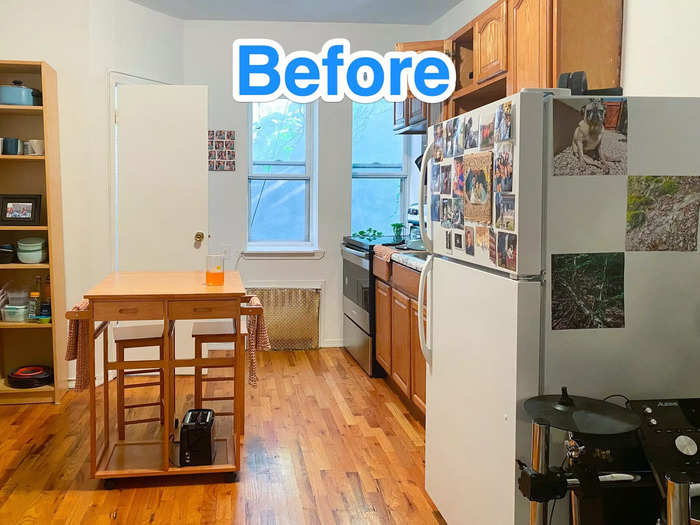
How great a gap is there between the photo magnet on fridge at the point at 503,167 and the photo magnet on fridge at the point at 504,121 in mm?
23

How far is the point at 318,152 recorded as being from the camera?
20.4 ft

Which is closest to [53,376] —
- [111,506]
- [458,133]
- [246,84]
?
[111,506]

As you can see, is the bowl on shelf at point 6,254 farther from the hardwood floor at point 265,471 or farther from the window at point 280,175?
the window at point 280,175

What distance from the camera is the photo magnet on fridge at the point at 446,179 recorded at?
2.63 m

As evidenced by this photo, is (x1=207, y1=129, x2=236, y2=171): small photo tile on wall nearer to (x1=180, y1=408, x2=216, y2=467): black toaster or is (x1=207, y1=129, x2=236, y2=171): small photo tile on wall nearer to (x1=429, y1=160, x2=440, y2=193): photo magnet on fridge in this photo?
(x1=180, y1=408, x2=216, y2=467): black toaster

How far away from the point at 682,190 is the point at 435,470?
1462 mm

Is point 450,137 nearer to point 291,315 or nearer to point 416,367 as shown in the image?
point 416,367

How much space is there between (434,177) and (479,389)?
873 mm

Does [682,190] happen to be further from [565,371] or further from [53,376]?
[53,376]

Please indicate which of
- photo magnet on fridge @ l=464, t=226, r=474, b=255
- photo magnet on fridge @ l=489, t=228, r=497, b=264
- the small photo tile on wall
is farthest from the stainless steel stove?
photo magnet on fridge @ l=489, t=228, r=497, b=264

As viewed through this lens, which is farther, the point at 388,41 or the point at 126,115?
the point at 388,41

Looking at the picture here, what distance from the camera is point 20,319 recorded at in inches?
182

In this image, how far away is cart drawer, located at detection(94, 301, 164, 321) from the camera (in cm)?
320

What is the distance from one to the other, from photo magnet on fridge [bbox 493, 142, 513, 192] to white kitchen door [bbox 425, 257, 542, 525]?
10.7 inches
